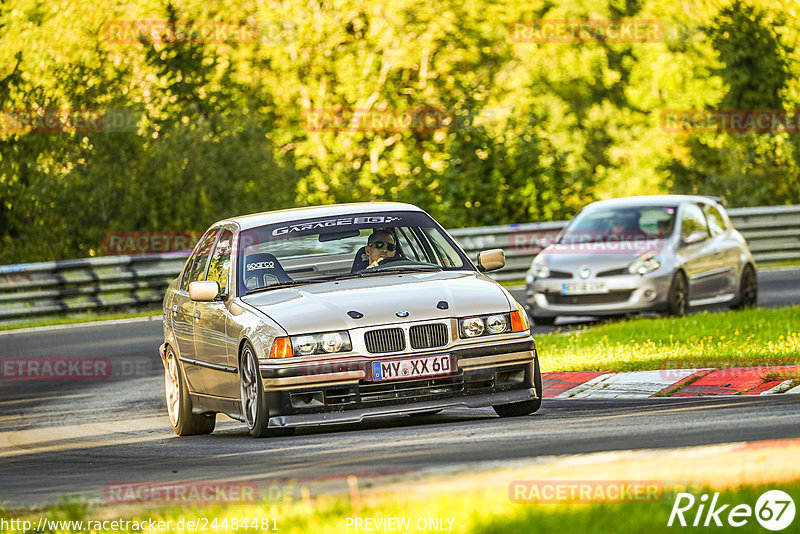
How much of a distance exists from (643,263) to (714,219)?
207cm

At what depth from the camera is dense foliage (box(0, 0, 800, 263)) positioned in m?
26.0

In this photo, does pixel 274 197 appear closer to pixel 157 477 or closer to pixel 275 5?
pixel 275 5

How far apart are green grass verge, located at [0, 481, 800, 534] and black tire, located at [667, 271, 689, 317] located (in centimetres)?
1198

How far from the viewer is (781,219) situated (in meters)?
26.7

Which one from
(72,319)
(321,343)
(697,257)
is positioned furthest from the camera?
(72,319)

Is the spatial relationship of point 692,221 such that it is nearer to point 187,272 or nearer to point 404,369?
point 187,272

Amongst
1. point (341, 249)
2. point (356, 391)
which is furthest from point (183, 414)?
point (356, 391)

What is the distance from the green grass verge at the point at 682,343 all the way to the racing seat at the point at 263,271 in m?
3.63

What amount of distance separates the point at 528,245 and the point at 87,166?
786cm

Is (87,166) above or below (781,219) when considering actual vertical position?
above

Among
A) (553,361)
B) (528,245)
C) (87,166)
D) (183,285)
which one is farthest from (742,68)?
(183,285)

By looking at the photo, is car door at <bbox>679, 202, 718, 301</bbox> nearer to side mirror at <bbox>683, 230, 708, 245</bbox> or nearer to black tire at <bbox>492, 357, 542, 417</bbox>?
side mirror at <bbox>683, 230, 708, 245</bbox>

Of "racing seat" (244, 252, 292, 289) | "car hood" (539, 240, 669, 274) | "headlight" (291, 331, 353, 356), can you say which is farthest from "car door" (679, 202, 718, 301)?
"headlight" (291, 331, 353, 356)

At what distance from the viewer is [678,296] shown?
708 inches
